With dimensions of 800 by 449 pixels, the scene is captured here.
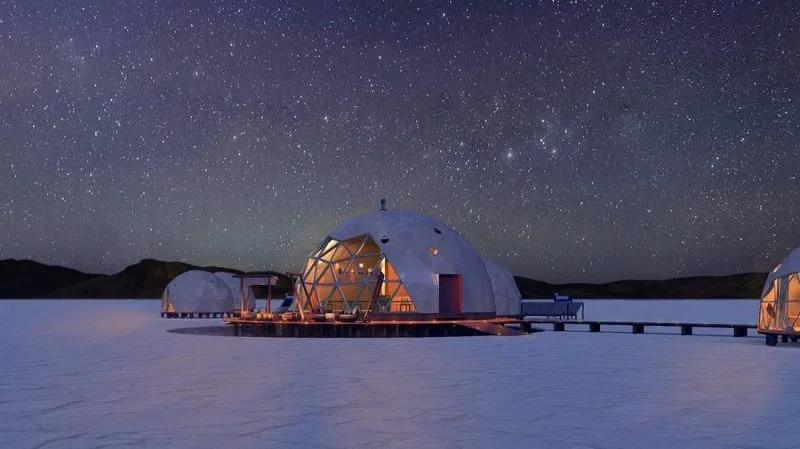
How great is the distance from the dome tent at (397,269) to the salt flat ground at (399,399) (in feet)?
39.5

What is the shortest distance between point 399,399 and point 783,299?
2026 centimetres

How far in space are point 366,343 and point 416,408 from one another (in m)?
17.7

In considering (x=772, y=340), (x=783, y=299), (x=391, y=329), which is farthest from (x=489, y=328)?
(x=783, y=299)

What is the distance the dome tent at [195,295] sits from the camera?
66.7 m

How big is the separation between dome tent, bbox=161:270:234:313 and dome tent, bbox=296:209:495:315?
2472cm

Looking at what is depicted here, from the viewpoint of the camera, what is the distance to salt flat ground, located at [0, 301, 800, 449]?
10688mm

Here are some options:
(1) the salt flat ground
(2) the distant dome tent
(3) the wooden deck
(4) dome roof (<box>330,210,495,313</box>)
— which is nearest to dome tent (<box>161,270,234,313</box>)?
(2) the distant dome tent

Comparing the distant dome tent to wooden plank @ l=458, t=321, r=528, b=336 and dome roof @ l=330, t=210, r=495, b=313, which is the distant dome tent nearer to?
dome roof @ l=330, t=210, r=495, b=313

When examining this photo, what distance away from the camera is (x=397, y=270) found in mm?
38625

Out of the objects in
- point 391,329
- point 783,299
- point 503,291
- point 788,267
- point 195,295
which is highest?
point 788,267

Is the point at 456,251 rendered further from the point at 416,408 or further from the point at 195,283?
the point at 195,283

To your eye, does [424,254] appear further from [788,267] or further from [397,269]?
[788,267]

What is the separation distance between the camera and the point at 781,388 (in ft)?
52.7

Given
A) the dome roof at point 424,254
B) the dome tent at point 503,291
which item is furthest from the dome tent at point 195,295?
the dome roof at point 424,254
